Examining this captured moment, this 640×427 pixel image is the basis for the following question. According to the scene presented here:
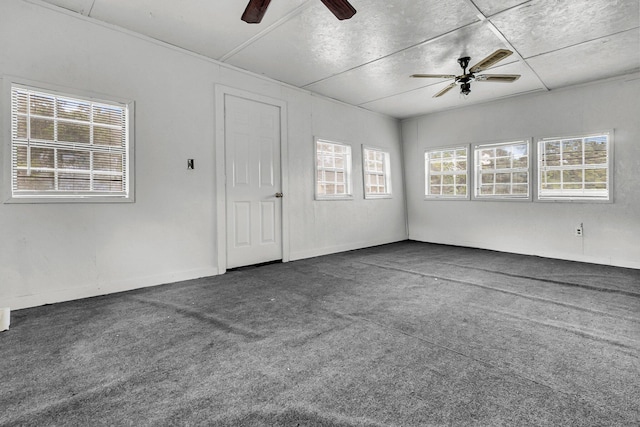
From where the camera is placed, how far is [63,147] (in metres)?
2.91

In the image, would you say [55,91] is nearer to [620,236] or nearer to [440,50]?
[440,50]

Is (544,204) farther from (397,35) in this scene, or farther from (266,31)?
(266,31)

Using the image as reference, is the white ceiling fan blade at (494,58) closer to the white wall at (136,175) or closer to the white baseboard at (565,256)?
the white wall at (136,175)

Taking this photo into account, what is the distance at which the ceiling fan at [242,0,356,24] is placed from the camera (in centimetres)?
→ 220

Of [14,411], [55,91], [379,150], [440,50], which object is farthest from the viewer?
[379,150]

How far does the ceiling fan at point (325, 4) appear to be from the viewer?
2204mm

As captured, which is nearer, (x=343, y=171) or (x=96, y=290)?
(x=96, y=290)

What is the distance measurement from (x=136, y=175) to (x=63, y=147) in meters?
0.64

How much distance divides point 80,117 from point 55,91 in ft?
0.89

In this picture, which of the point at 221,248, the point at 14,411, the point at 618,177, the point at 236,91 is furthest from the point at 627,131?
the point at 14,411

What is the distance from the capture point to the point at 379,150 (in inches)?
255

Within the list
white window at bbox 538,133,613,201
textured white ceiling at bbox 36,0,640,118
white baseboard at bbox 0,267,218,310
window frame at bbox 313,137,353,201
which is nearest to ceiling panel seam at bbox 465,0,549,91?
textured white ceiling at bbox 36,0,640,118

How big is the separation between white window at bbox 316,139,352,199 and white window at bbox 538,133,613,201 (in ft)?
10.7

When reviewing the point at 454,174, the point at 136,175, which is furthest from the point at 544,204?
the point at 136,175
